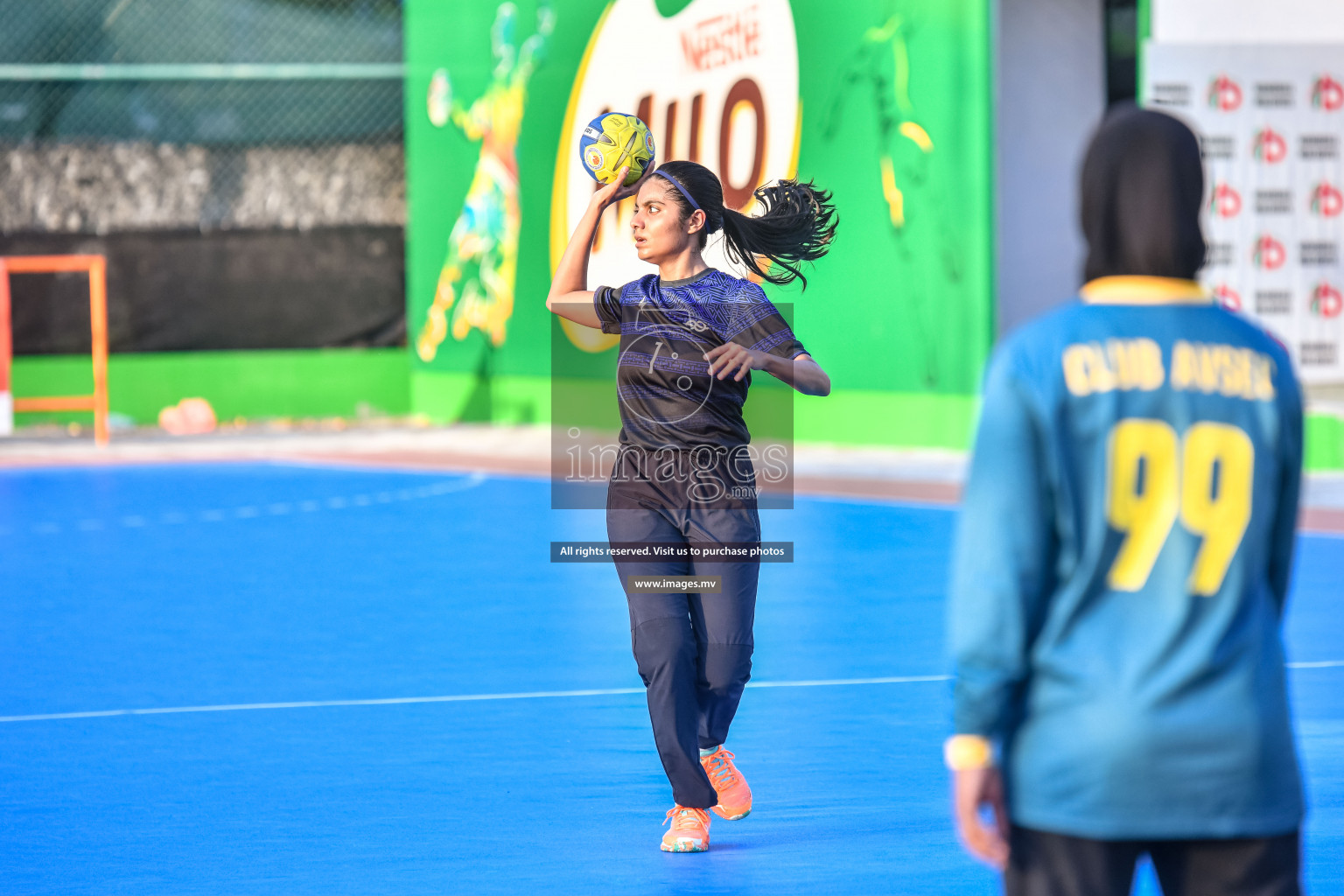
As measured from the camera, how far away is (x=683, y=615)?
194 inches

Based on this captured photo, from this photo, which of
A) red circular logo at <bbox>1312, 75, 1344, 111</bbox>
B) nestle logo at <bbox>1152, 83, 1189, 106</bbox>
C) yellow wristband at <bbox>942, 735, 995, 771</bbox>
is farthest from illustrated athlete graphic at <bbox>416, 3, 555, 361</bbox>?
yellow wristband at <bbox>942, 735, 995, 771</bbox>

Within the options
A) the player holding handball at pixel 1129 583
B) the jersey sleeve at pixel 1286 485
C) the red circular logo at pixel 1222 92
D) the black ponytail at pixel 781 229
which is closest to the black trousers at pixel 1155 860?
the player holding handball at pixel 1129 583

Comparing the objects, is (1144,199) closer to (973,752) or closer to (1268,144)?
(973,752)

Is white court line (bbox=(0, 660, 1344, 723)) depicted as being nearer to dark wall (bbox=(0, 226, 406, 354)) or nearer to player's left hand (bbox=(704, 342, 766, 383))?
player's left hand (bbox=(704, 342, 766, 383))

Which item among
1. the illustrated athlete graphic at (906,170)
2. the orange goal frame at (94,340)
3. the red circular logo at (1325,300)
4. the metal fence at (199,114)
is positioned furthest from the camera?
the metal fence at (199,114)

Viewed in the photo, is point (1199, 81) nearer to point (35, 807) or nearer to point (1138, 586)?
point (35, 807)

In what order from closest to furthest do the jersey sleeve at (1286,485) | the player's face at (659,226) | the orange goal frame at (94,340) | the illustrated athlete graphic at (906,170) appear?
the jersey sleeve at (1286,485) < the player's face at (659,226) < the illustrated athlete graphic at (906,170) < the orange goal frame at (94,340)

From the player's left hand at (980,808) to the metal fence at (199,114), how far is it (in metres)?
19.0

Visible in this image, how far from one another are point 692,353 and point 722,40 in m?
11.6

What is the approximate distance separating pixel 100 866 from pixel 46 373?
15.9 m

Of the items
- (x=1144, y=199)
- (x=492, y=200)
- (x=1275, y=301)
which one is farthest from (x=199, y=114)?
(x=1144, y=199)

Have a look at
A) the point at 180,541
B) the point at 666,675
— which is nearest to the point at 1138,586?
the point at 666,675

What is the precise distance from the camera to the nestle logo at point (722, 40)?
622 inches

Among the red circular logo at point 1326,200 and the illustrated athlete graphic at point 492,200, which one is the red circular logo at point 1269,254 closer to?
the red circular logo at point 1326,200
